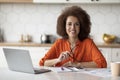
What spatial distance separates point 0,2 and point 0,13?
273 millimetres

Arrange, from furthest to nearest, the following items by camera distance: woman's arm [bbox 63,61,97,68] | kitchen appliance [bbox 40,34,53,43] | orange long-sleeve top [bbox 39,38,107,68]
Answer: kitchen appliance [bbox 40,34,53,43] → orange long-sleeve top [bbox 39,38,107,68] → woman's arm [bbox 63,61,97,68]

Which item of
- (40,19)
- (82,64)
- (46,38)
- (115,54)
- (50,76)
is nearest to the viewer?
(50,76)

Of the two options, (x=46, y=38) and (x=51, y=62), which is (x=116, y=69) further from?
(x=46, y=38)

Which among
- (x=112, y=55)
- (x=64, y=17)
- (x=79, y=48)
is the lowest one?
(x=112, y=55)

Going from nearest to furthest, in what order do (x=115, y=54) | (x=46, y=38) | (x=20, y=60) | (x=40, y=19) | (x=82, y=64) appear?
(x=20, y=60) < (x=82, y=64) < (x=115, y=54) < (x=46, y=38) < (x=40, y=19)

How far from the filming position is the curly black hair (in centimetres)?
255

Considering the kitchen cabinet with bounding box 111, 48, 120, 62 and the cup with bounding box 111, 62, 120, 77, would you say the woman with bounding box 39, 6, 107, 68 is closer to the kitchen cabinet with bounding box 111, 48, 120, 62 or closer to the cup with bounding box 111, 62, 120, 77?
the cup with bounding box 111, 62, 120, 77

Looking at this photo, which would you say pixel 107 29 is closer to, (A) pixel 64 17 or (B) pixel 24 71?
(A) pixel 64 17

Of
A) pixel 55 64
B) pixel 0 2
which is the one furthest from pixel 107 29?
pixel 55 64

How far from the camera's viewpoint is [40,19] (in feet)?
14.6

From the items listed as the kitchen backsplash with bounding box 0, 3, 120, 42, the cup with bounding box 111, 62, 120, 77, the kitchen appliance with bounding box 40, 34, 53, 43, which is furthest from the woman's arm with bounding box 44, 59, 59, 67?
the kitchen backsplash with bounding box 0, 3, 120, 42

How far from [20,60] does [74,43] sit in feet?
2.53

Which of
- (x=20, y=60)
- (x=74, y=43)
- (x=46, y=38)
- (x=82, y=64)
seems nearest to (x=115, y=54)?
(x=46, y=38)

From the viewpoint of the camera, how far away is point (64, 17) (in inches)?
103
